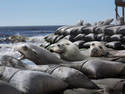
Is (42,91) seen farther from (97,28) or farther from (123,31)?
(97,28)

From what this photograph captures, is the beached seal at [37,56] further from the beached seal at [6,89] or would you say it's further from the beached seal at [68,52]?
the beached seal at [6,89]

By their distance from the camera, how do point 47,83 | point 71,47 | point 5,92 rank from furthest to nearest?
point 71,47, point 47,83, point 5,92

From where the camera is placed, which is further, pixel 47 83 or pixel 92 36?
pixel 92 36

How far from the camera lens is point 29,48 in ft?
20.1

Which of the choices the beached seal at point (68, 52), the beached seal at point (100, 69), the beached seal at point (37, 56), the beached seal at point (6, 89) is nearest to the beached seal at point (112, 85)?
the beached seal at point (100, 69)

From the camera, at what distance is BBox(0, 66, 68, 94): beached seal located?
3957mm

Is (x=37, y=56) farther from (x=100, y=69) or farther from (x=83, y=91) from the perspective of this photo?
(x=83, y=91)

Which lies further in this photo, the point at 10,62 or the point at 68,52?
the point at 68,52

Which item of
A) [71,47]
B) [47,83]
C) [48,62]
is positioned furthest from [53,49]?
[47,83]

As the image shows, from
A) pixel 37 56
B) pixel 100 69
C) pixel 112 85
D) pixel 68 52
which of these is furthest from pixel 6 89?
pixel 68 52

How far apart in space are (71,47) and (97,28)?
5061 millimetres

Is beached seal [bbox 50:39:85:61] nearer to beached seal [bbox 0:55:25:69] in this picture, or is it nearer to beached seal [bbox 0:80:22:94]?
beached seal [bbox 0:55:25:69]

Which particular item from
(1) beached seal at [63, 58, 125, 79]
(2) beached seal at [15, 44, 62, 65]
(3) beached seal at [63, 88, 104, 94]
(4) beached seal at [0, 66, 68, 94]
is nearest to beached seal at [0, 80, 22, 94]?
(4) beached seal at [0, 66, 68, 94]

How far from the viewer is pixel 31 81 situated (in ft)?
13.2
